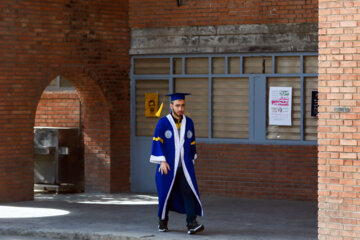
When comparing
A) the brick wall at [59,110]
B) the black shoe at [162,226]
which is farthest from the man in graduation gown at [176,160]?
the brick wall at [59,110]

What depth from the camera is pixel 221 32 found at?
16.3m

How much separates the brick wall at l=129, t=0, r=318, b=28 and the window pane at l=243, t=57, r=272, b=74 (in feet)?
2.27

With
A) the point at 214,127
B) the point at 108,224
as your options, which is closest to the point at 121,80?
the point at 214,127

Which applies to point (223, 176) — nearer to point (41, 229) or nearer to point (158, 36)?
point (158, 36)

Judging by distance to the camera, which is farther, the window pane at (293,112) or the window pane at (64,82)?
the window pane at (64,82)

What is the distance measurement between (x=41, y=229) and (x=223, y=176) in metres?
4.99

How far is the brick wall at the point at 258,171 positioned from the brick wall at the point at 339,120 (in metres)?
5.26

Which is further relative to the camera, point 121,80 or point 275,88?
point 121,80

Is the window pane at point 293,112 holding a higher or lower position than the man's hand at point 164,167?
higher

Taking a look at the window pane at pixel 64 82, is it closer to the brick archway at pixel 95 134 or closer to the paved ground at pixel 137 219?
the brick archway at pixel 95 134

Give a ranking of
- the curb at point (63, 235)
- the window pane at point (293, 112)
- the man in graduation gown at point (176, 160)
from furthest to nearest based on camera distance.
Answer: the window pane at point (293, 112), the man in graduation gown at point (176, 160), the curb at point (63, 235)

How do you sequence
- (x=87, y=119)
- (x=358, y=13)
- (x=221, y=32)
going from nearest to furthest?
(x=358, y=13), (x=221, y=32), (x=87, y=119)

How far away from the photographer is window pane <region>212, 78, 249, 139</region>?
16.2 meters

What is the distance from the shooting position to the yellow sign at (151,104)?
17156mm
